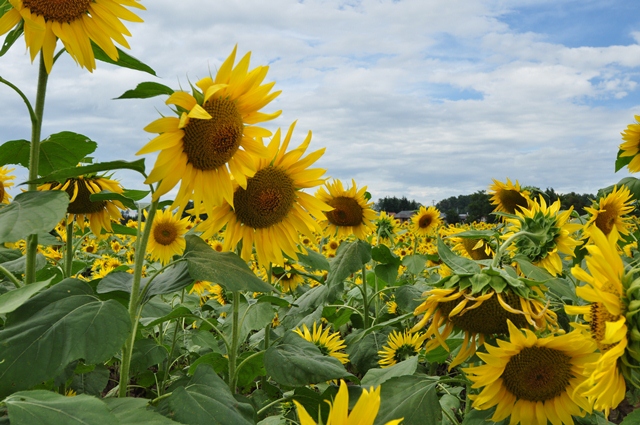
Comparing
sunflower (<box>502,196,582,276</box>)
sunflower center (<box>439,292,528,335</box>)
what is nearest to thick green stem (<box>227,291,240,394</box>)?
sunflower center (<box>439,292,528,335</box>)

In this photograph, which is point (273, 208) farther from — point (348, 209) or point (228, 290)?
point (348, 209)

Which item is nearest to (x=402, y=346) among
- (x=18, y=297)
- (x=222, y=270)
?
(x=222, y=270)

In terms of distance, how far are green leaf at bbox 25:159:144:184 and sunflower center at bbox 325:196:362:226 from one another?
7.30 feet

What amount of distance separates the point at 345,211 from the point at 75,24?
2.24m

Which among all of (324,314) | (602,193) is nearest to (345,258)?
(324,314)

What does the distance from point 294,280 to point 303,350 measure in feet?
9.51

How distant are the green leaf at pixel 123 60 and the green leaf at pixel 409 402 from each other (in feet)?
3.97

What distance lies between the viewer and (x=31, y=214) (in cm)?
133

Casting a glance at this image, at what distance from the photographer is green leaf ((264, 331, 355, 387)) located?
1.71m

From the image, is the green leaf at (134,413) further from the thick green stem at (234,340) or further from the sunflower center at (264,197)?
the sunflower center at (264,197)

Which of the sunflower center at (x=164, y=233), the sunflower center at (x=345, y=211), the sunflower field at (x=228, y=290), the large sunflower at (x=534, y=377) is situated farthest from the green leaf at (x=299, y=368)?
the sunflower center at (x=164, y=233)

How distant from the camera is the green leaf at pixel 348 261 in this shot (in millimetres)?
2920

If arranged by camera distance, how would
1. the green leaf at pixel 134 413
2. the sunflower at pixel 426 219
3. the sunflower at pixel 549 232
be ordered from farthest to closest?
the sunflower at pixel 426 219, the sunflower at pixel 549 232, the green leaf at pixel 134 413

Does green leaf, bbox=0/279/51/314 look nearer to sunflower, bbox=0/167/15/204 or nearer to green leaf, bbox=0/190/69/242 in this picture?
green leaf, bbox=0/190/69/242
